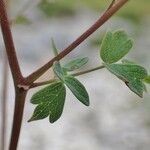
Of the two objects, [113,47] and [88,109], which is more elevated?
[113,47]

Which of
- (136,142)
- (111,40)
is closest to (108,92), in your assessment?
(136,142)

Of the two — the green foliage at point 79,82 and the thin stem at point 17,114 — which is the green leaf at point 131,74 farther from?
the thin stem at point 17,114

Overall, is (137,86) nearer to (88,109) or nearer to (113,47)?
(113,47)

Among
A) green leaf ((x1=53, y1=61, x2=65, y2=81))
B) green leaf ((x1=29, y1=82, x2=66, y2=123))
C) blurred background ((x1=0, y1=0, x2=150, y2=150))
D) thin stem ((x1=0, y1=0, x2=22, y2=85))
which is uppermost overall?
thin stem ((x1=0, y1=0, x2=22, y2=85))

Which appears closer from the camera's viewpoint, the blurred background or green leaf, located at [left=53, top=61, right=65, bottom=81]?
green leaf, located at [left=53, top=61, right=65, bottom=81]

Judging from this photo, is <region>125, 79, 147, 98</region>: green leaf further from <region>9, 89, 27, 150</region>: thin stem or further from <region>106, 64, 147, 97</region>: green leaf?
<region>9, 89, 27, 150</region>: thin stem

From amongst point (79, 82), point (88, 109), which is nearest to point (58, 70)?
point (79, 82)

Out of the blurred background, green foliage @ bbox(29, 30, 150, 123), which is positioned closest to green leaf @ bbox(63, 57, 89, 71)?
green foliage @ bbox(29, 30, 150, 123)

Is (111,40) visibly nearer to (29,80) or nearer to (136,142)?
(29,80)

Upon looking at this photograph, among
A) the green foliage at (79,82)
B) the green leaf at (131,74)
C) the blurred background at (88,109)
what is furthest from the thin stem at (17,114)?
the blurred background at (88,109)
